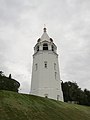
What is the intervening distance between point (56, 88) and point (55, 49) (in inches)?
447

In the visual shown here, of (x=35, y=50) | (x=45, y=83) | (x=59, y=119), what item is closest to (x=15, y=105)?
(x=59, y=119)

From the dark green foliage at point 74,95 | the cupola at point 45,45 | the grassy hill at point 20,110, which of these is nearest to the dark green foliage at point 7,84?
the grassy hill at point 20,110

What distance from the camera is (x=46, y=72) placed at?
4419cm

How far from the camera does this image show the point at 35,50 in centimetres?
5012

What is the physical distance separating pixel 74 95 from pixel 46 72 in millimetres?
13752

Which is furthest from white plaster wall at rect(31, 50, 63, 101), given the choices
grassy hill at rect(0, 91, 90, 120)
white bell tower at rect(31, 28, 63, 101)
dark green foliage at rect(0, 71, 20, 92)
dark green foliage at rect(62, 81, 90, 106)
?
grassy hill at rect(0, 91, 90, 120)

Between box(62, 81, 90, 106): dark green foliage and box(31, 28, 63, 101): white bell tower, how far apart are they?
26.9ft

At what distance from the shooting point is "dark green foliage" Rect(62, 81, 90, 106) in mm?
51684

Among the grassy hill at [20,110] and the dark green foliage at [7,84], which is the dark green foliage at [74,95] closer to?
the dark green foliage at [7,84]

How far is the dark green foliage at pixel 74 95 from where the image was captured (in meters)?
51.7

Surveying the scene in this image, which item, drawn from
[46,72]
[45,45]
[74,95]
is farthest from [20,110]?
[74,95]

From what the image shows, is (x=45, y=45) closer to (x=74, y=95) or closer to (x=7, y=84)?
(x=74, y=95)

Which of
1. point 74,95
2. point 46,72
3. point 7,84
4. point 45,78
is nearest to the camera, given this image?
point 7,84

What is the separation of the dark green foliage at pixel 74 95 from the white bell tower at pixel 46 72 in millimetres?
8205
